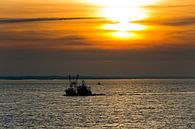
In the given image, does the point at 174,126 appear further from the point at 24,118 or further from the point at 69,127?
the point at 24,118

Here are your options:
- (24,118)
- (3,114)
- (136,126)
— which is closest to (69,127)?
(136,126)

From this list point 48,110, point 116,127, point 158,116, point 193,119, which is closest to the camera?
point 116,127

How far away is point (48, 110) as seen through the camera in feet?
407

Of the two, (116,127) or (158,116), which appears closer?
(116,127)

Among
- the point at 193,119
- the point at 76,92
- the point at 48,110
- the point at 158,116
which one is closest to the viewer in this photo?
the point at 193,119

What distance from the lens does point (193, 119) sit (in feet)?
325

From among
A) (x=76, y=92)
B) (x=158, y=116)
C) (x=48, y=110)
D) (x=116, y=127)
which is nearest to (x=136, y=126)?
(x=116, y=127)

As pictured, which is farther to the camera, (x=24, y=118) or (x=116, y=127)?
(x=24, y=118)

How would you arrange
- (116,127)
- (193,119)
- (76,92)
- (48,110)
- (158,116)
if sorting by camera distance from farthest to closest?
(76,92) → (48,110) → (158,116) → (193,119) → (116,127)

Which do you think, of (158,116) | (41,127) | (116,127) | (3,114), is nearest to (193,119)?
(158,116)

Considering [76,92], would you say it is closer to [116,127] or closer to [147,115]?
[147,115]

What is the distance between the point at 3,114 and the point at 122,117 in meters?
22.0

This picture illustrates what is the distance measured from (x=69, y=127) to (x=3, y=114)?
26.9 m

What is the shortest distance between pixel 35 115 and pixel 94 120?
1480 centimetres
